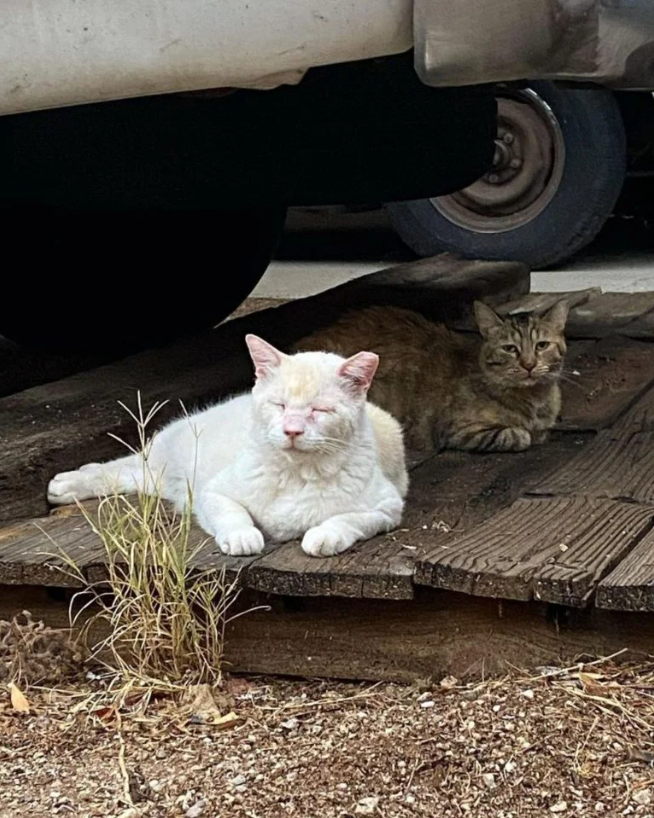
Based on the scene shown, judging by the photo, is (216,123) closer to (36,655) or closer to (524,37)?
(524,37)

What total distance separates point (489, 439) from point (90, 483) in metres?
1.15

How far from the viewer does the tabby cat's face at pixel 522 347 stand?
388 centimetres

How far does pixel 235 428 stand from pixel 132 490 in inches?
12.1

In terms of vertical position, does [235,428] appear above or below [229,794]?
above

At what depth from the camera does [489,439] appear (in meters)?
3.64

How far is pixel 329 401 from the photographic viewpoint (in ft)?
8.93

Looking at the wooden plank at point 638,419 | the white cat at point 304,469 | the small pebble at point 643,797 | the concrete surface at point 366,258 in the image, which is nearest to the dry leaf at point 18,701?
the white cat at point 304,469

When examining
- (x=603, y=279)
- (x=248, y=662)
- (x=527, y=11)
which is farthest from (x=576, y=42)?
(x=603, y=279)

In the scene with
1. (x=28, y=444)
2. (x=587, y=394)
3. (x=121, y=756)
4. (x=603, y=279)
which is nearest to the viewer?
(x=121, y=756)

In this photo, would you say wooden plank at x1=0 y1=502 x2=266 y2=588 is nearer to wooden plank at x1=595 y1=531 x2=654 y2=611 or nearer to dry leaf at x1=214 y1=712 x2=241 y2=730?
dry leaf at x1=214 y1=712 x2=241 y2=730

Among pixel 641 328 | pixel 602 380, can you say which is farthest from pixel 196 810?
pixel 641 328

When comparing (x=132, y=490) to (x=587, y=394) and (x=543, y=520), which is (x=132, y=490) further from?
(x=587, y=394)

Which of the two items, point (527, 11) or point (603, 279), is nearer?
point (527, 11)

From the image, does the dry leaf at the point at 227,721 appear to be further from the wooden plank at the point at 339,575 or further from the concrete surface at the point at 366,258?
the concrete surface at the point at 366,258
